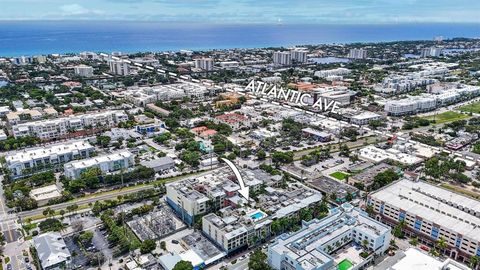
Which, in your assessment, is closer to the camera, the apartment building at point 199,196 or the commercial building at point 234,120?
the apartment building at point 199,196

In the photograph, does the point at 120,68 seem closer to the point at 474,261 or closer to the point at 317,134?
the point at 317,134

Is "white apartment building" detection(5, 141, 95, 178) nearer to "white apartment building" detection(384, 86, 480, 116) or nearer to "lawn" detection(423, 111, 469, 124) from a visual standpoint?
"white apartment building" detection(384, 86, 480, 116)

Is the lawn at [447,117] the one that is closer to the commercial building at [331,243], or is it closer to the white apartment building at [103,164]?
the commercial building at [331,243]

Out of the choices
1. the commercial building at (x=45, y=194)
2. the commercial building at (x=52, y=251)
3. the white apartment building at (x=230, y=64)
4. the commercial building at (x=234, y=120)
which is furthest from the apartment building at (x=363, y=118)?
the white apartment building at (x=230, y=64)

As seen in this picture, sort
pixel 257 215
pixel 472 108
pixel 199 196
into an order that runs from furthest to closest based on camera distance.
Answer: pixel 472 108, pixel 199 196, pixel 257 215

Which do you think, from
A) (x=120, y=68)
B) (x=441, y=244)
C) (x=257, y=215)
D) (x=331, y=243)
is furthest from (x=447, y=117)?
(x=120, y=68)

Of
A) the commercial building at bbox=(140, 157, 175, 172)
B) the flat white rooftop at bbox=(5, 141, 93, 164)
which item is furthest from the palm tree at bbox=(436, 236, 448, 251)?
the flat white rooftop at bbox=(5, 141, 93, 164)
